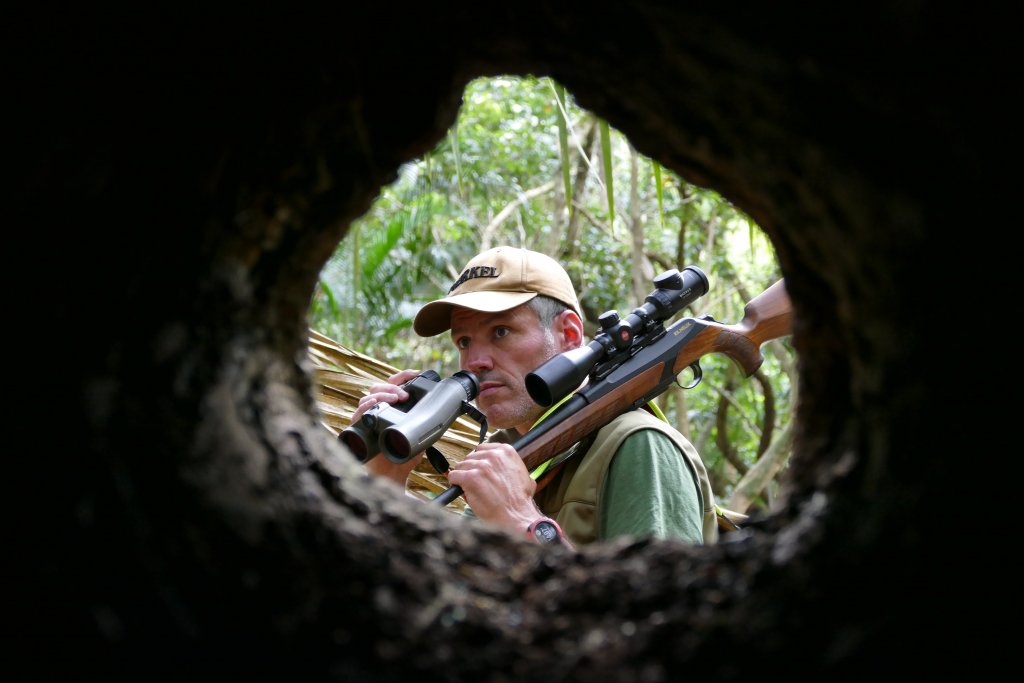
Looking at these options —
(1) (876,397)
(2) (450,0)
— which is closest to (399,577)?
(1) (876,397)

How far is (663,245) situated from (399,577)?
28.1ft

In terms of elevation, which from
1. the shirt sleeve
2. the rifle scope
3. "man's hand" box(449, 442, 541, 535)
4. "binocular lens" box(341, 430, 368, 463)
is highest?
"binocular lens" box(341, 430, 368, 463)

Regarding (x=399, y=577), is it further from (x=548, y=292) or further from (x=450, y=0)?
(x=548, y=292)

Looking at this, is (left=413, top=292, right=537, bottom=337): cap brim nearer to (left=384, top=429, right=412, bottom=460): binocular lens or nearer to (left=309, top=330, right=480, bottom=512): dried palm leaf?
(left=309, top=330, right=480, bottom=512): dried palm leaf

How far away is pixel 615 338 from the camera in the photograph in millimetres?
3111

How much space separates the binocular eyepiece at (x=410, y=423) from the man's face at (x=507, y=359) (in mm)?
236

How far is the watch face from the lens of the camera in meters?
2.55

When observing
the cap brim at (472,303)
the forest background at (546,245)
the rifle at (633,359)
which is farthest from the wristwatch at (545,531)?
the forest background at (546,245)

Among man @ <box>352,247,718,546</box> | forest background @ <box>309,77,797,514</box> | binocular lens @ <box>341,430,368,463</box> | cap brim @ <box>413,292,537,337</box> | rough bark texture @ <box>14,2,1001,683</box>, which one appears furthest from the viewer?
forest background @ <box>309,77,797,514</box>

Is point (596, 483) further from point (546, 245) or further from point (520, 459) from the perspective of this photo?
point (546, 245)

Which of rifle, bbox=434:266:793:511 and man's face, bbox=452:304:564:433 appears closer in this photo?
rifle, bbox=434:266:793:511

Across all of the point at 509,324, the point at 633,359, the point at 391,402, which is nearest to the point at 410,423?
the point at 391,402

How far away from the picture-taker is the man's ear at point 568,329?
11.7 ft

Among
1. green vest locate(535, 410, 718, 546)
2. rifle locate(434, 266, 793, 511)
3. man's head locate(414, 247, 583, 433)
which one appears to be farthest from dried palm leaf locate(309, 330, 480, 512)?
green vest locate(535, 410, 718, 546)
